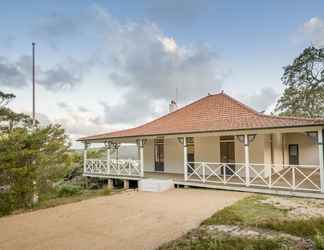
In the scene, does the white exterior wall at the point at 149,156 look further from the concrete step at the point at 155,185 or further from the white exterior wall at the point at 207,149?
the concrete step at the point at 155,185

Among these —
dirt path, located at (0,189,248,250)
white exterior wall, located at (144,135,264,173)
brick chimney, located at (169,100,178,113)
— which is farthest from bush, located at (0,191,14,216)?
brick chimney, located at (169,100,178,113)

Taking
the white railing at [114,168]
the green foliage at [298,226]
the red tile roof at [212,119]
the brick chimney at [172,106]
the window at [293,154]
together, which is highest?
the brick chimney at [172,106]

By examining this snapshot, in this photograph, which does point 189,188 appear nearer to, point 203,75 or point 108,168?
point 108,168

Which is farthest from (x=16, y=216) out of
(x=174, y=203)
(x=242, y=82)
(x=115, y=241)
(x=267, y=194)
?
(x=242, y=82)

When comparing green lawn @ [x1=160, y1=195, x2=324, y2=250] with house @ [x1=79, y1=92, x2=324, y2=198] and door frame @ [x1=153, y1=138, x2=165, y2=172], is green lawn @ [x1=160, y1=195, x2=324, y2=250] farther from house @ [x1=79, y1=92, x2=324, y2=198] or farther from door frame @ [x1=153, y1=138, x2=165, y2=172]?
door frame @ [x1=153, y1=138, x2=165, y2=172]

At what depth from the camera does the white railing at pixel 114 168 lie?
15336 mm

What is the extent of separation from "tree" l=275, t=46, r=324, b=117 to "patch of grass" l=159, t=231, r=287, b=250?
75.0 feet

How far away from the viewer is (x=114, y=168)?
628 inches

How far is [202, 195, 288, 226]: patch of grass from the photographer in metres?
6.47

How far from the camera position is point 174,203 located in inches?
369

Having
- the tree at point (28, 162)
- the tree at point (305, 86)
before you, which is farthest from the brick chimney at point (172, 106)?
the tree at point (305, 86)

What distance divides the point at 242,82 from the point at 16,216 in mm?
15039

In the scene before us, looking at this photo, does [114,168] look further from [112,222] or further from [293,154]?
[293,154]

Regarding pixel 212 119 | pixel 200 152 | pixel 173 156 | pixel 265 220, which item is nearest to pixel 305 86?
pixel 212 119
